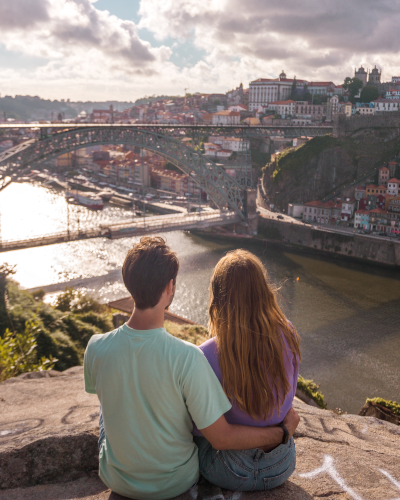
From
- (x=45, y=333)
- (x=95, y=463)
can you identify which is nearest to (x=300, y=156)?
(x=45, y=333)

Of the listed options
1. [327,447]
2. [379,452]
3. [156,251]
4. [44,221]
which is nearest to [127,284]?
[156,251]

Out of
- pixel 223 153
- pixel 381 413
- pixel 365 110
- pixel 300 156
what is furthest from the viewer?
pixel 223 153

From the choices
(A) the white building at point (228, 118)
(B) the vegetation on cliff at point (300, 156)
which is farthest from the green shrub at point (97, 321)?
(A) the white building at point (228, 118)

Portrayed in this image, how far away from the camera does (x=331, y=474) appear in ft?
3.52

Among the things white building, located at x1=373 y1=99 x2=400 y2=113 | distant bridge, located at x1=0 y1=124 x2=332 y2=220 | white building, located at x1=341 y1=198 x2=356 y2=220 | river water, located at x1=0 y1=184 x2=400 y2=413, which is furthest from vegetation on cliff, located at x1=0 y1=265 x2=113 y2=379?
white building, located at x1=373 y1=99 x2=400 y2=113

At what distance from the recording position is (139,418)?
2.67 ft

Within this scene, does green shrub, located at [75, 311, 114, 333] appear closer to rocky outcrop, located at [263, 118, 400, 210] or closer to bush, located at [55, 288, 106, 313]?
bush, located at [55, 288, 106, 313]

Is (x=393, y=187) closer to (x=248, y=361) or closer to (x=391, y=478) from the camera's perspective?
(x=391, y=478)

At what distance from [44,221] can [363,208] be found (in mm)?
9578

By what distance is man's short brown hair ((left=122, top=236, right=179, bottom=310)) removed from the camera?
0.77m

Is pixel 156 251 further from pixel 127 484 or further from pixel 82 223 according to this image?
pixel 82 223

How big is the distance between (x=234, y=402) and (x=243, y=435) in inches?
2.3

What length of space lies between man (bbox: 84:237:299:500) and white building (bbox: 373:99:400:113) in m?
22.3

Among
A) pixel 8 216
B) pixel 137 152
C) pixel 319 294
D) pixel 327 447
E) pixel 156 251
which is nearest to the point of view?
pixel 156 251
